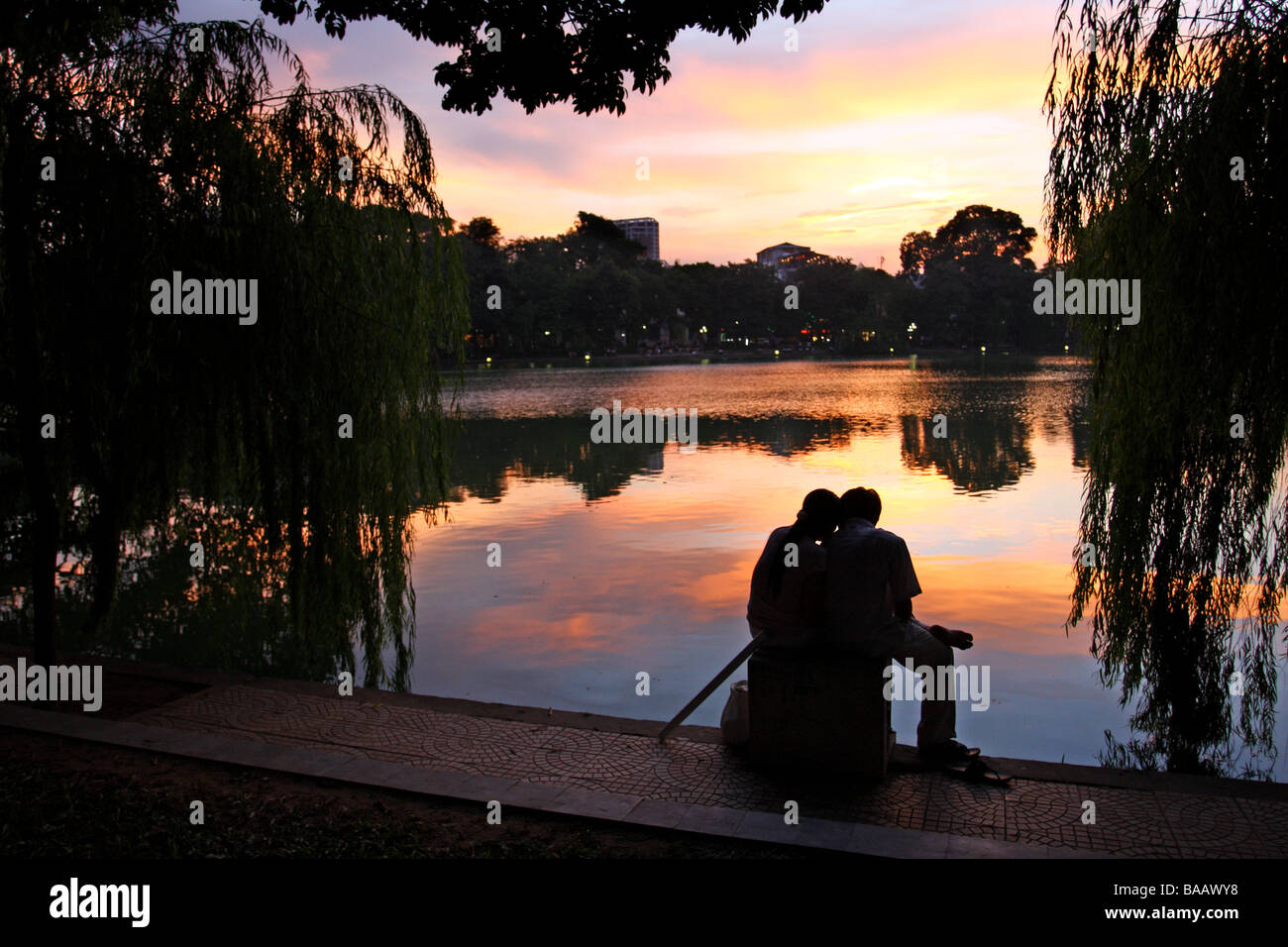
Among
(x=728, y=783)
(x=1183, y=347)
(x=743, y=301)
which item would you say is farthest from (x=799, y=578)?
(x=743, y=301)

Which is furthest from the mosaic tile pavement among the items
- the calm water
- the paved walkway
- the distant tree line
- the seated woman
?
the distant tree line

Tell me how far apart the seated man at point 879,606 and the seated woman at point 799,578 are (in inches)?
2.8

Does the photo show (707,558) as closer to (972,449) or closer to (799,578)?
(799,578)

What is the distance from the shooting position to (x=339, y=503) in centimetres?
778

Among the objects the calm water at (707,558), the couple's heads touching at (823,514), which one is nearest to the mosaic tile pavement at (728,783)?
the couple's heads touching at (823,514)

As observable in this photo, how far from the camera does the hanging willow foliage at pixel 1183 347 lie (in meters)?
6.25

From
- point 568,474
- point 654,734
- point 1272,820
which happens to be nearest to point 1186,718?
point 1272,820

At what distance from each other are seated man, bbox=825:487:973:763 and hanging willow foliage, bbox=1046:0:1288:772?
98.8 inches

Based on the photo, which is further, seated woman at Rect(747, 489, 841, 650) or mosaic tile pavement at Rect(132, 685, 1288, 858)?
seated woman at Rect(747, 489, 841, 650)

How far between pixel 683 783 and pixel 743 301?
115 meters

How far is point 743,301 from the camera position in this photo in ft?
386

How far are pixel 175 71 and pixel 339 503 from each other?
11.1 feet

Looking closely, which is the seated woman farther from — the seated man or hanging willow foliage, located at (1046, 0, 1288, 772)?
hanging willow foliage, located at (1046, 0, 1288, 772)

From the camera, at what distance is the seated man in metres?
5.42
